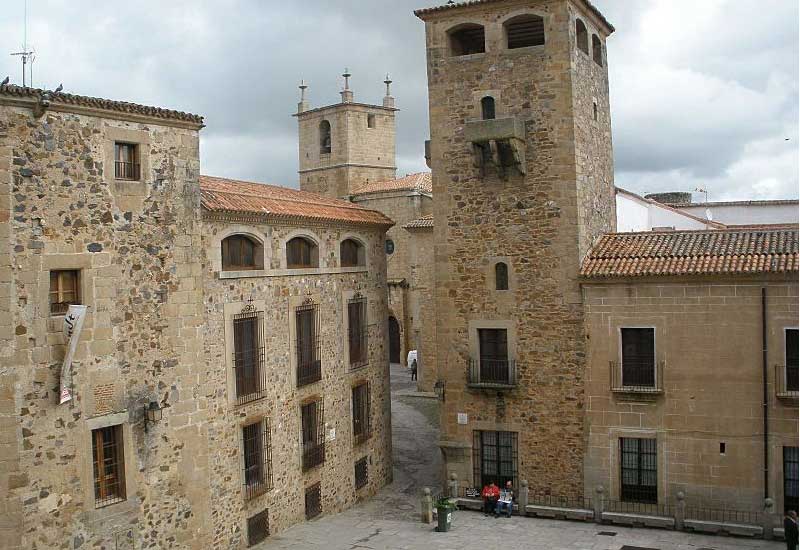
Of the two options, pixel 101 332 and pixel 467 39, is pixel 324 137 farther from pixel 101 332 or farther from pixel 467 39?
pixel 101 332

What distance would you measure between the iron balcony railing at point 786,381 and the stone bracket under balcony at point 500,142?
7.56 meters

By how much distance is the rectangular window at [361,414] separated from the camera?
23.0 metres

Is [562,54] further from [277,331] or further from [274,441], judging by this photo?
[274,441]

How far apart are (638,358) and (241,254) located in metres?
9.66

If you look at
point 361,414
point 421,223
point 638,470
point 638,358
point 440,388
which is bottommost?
point 638,470

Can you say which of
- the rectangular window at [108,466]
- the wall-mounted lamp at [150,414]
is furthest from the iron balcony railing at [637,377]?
the rectangular window at [108,466]

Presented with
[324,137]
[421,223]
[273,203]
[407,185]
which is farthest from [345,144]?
[273,203]

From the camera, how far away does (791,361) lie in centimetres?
1814

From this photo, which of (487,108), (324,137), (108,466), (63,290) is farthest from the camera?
(324,137)

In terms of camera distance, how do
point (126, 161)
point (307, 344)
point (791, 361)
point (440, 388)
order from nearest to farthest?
point (126, 161) → point (791, 361) → point (307, 344) → point (440, 388)

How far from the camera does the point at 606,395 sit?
65.1 ft

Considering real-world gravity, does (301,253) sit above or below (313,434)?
above

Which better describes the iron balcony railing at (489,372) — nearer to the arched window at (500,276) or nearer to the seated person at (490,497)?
the arched window at (500,276)

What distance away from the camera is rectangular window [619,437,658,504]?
1953 cm
